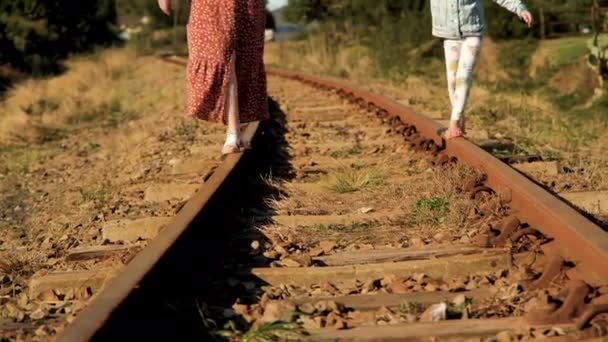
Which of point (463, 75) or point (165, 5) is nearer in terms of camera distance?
point (165, 5)

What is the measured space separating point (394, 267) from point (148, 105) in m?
13.0

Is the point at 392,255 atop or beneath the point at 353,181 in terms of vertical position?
atop

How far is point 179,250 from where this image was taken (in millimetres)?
3615

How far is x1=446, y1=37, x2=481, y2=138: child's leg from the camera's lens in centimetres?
642

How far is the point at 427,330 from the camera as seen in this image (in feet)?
9.25

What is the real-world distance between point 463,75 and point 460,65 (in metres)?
0.07

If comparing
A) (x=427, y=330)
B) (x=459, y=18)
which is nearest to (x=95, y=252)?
(x=427, y=330)

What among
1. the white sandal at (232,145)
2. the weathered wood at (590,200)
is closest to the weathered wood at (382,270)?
the weathered wood at (590,200)

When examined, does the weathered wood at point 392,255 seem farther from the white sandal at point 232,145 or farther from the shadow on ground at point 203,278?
the white sandal at point 232,145

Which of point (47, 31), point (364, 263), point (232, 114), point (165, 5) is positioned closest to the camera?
point (364, 263)

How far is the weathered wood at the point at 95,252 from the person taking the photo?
4.07 m

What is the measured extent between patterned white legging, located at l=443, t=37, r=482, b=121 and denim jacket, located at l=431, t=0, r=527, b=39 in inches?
2.9

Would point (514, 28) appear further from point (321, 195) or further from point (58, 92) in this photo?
point (321, 195)

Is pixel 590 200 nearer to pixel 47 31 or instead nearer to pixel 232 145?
pixel 232 145
